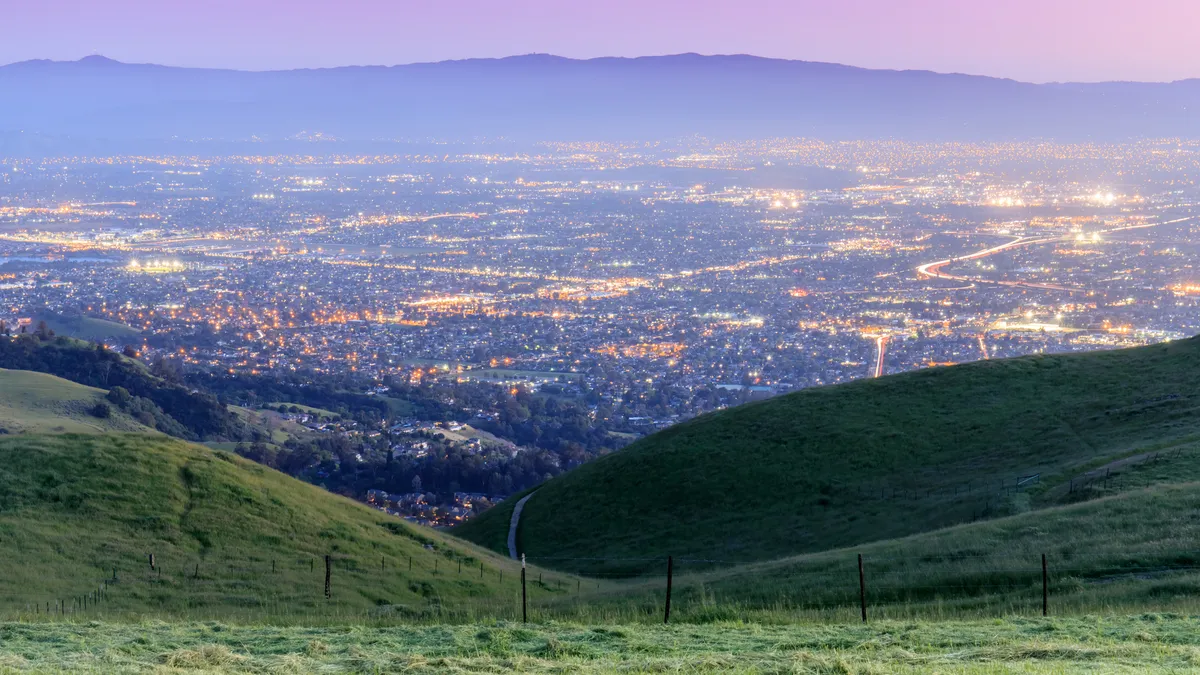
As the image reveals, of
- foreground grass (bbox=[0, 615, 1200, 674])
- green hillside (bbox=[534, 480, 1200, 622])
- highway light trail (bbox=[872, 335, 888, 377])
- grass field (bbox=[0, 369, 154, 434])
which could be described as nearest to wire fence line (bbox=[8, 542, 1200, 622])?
green hillside (bbox=[534, 480, 1200, 622])

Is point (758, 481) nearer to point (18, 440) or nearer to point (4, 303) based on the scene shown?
point (18, 440)

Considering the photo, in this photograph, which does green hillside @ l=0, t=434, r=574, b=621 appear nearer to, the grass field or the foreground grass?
the foreground grass

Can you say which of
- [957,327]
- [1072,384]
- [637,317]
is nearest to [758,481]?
[1072,384]

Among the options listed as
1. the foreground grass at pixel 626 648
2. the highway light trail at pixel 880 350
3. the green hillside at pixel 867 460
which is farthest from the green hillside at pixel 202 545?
the highway light trail at pixel 880 350

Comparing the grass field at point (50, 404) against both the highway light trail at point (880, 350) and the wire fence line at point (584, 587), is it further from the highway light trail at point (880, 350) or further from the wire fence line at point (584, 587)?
the highway light trail at point (880, 350)

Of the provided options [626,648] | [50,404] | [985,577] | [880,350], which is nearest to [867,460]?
[985,577]

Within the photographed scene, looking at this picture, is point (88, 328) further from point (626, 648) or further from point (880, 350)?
point (626, 648)
